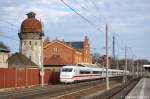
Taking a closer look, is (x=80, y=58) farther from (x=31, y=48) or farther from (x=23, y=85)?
(x=23, y=85)

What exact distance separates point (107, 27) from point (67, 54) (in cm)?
8628

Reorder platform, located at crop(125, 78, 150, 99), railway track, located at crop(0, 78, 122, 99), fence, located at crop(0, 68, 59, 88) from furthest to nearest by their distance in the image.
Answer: fence, located at crop(0, 68, 59, 88) → platform, located at crop(125, 78, 150, 99) → railway track, located at crop(0, 78, 122, 99)

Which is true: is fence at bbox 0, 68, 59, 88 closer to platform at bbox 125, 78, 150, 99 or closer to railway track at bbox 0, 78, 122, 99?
railway track at bbox 0, 78, 122, 99

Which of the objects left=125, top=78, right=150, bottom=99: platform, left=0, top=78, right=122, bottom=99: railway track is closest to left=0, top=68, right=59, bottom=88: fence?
left=0, top=78, right=122, bottom=99: railway track

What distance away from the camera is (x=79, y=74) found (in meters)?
70.8

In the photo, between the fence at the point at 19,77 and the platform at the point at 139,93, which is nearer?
the platform at the point at 139,93

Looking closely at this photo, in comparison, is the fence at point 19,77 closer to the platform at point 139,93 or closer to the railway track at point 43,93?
the railway track at point 43,93

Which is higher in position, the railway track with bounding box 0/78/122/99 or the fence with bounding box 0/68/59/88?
the fence with bounding box 0/68/59/88

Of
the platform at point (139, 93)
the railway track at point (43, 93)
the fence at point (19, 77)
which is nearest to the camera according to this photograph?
the railway track at point (43, 93)

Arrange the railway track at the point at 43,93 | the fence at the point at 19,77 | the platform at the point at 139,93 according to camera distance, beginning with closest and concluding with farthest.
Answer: the railway track at the point at 43,93
the platform at the point at 139,93
the fence at the point at 19,77

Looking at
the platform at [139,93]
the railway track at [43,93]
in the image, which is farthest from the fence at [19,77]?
the platform at [139,93]

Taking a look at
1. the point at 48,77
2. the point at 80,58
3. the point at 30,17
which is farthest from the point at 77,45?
the point at 48,77

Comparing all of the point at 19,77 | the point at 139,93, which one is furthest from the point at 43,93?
the point at 19,77

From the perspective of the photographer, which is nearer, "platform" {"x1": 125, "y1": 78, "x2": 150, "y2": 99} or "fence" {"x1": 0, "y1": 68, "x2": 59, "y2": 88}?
"platform" {"x1": 125, "y1": 78, "x2": 150, "y2": 99}
